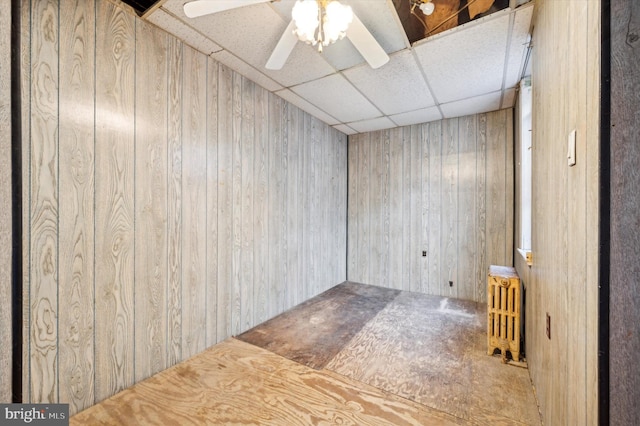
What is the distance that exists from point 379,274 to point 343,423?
3.05m

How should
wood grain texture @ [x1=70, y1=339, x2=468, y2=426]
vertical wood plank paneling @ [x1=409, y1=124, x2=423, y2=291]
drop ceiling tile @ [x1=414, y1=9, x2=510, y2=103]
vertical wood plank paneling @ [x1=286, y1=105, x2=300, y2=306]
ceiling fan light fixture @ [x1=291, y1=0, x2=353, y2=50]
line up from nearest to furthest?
ceiling fan light fixture @ [x1=291, y1=0, x2=353, y2=50]
wood grain texture @ [x1=70, y1=339, x2=468, y2=426]
drop ceiling tile @ [x1=414, y1=9, x2=510, y2=103]
vertical wood plank paneling @ [x1=286, y1=105, x2=300, y2=306]
vertical wood plank paneling @ [x1=409, y1=124, x2=423, y2=291]

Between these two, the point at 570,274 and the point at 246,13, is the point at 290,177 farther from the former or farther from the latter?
the point at 570,274

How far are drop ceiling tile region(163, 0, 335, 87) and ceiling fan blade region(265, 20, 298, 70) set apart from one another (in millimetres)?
213

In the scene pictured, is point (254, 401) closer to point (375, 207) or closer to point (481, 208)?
point (375, 207)

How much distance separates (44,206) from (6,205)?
1147mm

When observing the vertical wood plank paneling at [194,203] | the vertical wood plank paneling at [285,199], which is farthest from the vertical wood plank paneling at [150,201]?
the vertical wood plank paneling at [285,199]

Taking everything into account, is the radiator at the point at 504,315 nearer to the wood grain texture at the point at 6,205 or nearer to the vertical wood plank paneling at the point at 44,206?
the wood grain texture at the point at 6,205

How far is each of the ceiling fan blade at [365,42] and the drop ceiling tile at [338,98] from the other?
0.85 metres

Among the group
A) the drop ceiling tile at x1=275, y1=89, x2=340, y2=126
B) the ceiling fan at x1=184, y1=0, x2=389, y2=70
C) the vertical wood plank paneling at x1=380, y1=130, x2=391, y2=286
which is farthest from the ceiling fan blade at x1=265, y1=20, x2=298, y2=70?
the vertical wood plank paneling at x1=380, y1=130, x2=391, y2=286

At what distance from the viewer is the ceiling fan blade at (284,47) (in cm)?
177

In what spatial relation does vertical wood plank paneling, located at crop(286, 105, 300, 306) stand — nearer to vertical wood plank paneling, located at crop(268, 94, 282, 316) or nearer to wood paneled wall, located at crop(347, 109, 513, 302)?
vertical wood plank paneling, located at crop(268, 94, 282, 316)

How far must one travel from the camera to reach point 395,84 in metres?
2.87

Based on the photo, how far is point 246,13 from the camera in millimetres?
1869

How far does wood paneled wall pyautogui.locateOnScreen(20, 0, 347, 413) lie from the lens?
5.08 ft
